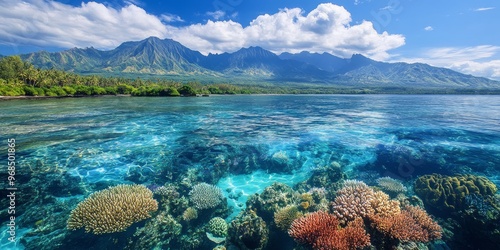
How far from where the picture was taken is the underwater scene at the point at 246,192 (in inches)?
276

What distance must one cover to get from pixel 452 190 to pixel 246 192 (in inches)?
341

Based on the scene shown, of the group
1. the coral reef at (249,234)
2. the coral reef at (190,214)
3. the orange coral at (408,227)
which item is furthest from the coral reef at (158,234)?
the orange coral at (408,227)

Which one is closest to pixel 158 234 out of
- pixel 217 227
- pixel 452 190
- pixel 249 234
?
pixel 217 227

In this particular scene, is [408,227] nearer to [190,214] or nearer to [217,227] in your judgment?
[217,227]

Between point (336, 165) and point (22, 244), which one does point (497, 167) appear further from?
point (22, 244)

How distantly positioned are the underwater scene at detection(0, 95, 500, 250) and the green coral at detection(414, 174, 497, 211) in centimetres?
5

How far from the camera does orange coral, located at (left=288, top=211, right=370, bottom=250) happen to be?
5.68 m

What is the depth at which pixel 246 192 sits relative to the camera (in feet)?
36.6

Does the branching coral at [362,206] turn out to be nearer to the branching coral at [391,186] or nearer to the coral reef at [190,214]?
the branching coral at [391,186]

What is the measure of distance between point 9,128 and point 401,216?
30.2m

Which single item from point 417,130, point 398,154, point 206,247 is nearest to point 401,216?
point 206,247

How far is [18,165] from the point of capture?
1220 cm

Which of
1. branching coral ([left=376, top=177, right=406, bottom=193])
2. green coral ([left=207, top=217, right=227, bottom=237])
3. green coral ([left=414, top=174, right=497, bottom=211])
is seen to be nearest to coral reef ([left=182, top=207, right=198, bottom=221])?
green coral ([left=207, top=217, right=227, bottom=237])

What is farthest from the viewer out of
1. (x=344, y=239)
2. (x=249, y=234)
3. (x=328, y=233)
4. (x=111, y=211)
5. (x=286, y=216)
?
(x=286, y=216)
